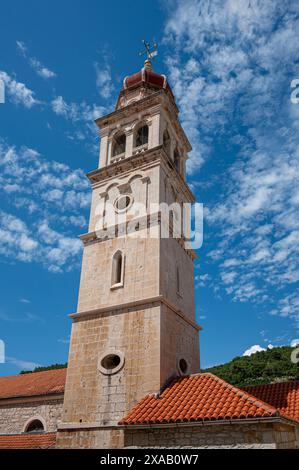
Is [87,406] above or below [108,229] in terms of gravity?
below

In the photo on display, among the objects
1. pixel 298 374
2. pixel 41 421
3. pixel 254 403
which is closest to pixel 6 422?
pixel 41 421

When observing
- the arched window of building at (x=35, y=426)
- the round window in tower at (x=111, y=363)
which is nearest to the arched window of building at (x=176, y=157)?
the round window in tower at (x=111, y=363)

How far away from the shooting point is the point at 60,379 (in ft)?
58.9

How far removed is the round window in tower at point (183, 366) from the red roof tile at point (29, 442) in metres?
4.53

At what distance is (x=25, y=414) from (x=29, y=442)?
549cm

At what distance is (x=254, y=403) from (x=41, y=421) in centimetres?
1189

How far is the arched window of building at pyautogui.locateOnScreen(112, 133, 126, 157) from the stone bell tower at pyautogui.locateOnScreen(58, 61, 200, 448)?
1.9 inches

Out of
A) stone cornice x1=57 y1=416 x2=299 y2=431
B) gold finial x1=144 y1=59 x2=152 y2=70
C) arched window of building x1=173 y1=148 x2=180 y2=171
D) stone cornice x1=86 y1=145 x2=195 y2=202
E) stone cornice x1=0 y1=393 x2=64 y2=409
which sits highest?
gold finial x1=144 y1=59 x2=152 y2=70

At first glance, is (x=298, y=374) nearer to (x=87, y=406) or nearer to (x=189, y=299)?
(x=189, y=299)

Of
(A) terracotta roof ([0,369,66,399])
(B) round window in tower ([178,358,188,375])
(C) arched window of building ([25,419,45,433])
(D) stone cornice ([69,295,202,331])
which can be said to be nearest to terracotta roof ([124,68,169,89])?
(D) stone cornice ([69,295,202,331])

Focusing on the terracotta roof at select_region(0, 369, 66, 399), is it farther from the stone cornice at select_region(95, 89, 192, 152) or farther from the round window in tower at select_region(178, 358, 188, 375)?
the stone cornice at select_region(95, 89, 192, 152)

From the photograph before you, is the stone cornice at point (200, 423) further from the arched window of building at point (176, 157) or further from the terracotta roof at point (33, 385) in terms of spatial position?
the arched window of building at point (176, 157)

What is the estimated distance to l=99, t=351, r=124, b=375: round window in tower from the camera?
10.9 metres

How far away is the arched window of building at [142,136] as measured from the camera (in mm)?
16811
